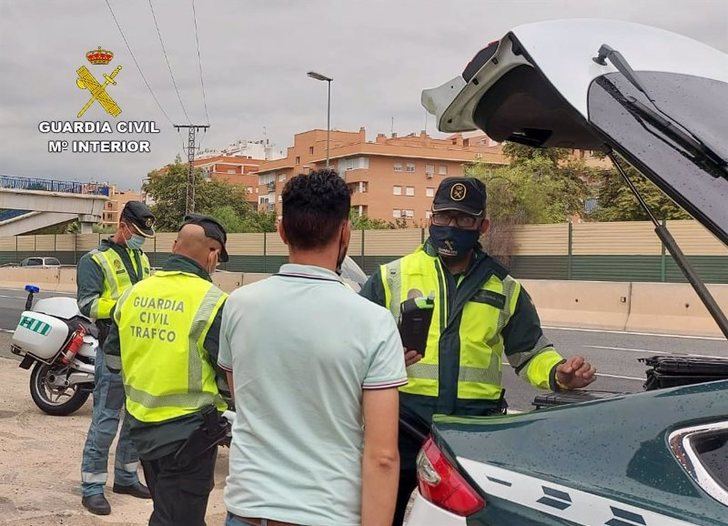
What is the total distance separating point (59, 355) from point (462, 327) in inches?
202

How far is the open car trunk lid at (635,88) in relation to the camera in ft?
6.34

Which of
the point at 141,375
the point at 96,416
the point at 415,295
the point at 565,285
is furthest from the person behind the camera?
the point at 565,285

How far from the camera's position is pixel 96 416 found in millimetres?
5035

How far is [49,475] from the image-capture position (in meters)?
5.45

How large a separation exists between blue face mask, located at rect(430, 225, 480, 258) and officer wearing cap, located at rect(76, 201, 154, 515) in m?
2.44

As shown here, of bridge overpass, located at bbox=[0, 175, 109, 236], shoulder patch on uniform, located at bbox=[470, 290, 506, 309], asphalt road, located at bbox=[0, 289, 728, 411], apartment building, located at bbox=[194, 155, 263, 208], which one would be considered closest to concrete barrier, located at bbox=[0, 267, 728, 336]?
asphalt road, located at bbox=[0, 289, 728, 411]

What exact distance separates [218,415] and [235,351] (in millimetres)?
1454

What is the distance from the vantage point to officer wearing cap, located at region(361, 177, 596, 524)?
2969mm

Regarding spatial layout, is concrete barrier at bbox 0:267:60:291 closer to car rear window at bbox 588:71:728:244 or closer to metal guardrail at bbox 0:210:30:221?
metal guardrail at bbox 0:210:30:221

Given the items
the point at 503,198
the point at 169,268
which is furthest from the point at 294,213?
the point at 503,198

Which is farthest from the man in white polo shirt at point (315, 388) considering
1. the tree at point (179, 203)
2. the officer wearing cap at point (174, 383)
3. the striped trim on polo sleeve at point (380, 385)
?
the tree at point (179, 203)

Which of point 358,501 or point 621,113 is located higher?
point 621,113

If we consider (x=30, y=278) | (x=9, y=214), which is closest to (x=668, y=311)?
(x=30, y=278)

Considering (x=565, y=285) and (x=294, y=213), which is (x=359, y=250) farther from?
(x=294, y=213)
